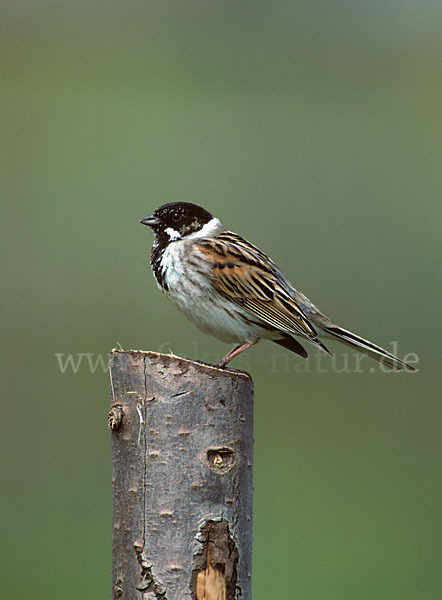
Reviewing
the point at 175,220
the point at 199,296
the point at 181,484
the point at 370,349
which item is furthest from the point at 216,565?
the point at 175,220

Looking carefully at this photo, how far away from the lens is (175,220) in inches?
209

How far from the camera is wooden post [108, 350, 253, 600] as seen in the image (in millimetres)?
3471

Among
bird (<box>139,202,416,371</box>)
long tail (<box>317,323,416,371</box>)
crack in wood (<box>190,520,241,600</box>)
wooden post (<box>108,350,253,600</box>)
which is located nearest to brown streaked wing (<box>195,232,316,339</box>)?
bird (<box>139,202,416,371</box>)

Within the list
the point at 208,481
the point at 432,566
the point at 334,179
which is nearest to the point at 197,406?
the point at 208,481

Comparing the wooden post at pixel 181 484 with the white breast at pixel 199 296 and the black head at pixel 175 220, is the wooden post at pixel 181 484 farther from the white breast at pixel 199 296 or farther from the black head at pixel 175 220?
the black head at pixel 175 220

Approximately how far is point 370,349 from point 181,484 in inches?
80.9

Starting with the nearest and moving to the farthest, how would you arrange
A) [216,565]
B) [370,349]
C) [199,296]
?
[216,565] < [199,296] < [370,349]

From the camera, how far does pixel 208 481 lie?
3.51m

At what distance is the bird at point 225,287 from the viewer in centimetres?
504

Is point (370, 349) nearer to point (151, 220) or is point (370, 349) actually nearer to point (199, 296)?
point (199, 296)

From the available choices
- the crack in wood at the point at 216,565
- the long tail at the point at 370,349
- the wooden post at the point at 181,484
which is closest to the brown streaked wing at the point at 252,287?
the long tail at the point at 370,349

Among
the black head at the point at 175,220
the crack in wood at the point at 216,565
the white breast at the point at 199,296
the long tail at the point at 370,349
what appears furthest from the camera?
the black head at the point at 175,220

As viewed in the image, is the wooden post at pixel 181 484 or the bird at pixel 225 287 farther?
the bird at pixel 225 287

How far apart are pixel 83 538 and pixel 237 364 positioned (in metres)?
2.50
